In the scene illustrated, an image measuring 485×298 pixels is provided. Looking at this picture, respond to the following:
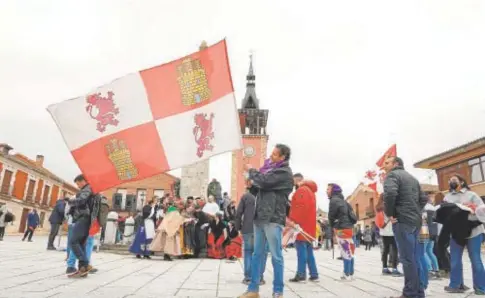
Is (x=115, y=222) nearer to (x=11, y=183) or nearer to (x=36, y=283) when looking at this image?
(x=36, y=283)

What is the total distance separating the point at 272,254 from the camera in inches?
162

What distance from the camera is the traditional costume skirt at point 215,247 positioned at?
10.9 meters

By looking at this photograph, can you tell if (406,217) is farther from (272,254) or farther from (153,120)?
(153,120)

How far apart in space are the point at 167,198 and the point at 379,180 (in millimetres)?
6372

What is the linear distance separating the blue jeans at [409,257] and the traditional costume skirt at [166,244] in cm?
695

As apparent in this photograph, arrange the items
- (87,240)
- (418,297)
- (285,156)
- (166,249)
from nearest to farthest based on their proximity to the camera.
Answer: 1. (418,297)
2. (285,156)
3. (87,240)
4. (166,249)

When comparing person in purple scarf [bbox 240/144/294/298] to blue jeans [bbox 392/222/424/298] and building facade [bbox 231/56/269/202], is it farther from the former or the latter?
building facade [bbox 231/56/269/202]

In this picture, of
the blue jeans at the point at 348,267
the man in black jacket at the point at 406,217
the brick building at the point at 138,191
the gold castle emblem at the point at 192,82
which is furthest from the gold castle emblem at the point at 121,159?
the brick building at the point at 138,191

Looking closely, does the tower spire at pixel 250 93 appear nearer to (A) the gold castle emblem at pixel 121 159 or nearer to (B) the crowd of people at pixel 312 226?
(B) the crowd of people at pixel 312 226

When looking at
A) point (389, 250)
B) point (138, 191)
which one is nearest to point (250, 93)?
point (138, 191)

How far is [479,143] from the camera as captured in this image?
2336 centimetres

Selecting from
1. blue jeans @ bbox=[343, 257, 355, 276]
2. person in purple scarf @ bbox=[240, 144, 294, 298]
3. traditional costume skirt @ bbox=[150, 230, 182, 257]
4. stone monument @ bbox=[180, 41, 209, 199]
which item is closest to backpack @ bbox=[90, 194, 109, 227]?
person in purple scarf @ bbox=[240, 144, 294, 298]

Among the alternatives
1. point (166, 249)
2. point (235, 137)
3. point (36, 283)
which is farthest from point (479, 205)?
point (166, 249)

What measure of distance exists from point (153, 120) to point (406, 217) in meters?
Answer: 3.57
